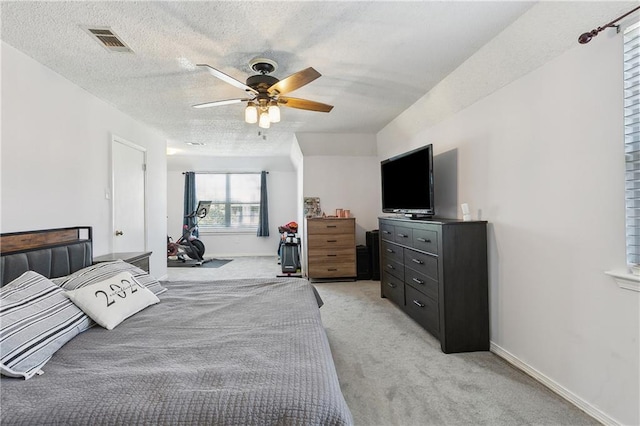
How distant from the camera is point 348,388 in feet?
6.87

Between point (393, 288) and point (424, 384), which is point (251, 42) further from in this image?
point (393, 288)

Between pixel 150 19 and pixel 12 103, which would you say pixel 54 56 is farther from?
pixel 150 19

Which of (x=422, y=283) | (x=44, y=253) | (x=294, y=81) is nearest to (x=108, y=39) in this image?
(x=294, y=81)

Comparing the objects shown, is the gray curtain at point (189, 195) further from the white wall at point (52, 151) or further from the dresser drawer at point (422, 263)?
the dresser drawer at point (422, 263)

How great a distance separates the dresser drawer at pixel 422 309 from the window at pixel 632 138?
4.71 feet

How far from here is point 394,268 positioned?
3.77 meters

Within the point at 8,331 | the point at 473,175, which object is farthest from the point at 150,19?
the point at 473,175

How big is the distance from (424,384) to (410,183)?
6.98 feet

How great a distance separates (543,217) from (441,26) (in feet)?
4.83

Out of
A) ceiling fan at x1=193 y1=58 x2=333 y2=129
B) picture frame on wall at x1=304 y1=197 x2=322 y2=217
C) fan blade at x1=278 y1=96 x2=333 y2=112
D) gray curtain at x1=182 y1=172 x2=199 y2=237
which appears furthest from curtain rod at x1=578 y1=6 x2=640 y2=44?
gray curtain at x1=182 y1=172 x2=199 y2=237

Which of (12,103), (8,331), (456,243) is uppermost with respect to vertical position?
(12,103)

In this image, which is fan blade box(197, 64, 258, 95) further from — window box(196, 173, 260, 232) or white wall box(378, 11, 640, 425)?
window box(196, 173, 260, 232)

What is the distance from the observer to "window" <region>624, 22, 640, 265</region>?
1568mm

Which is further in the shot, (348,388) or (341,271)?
(341,271)
